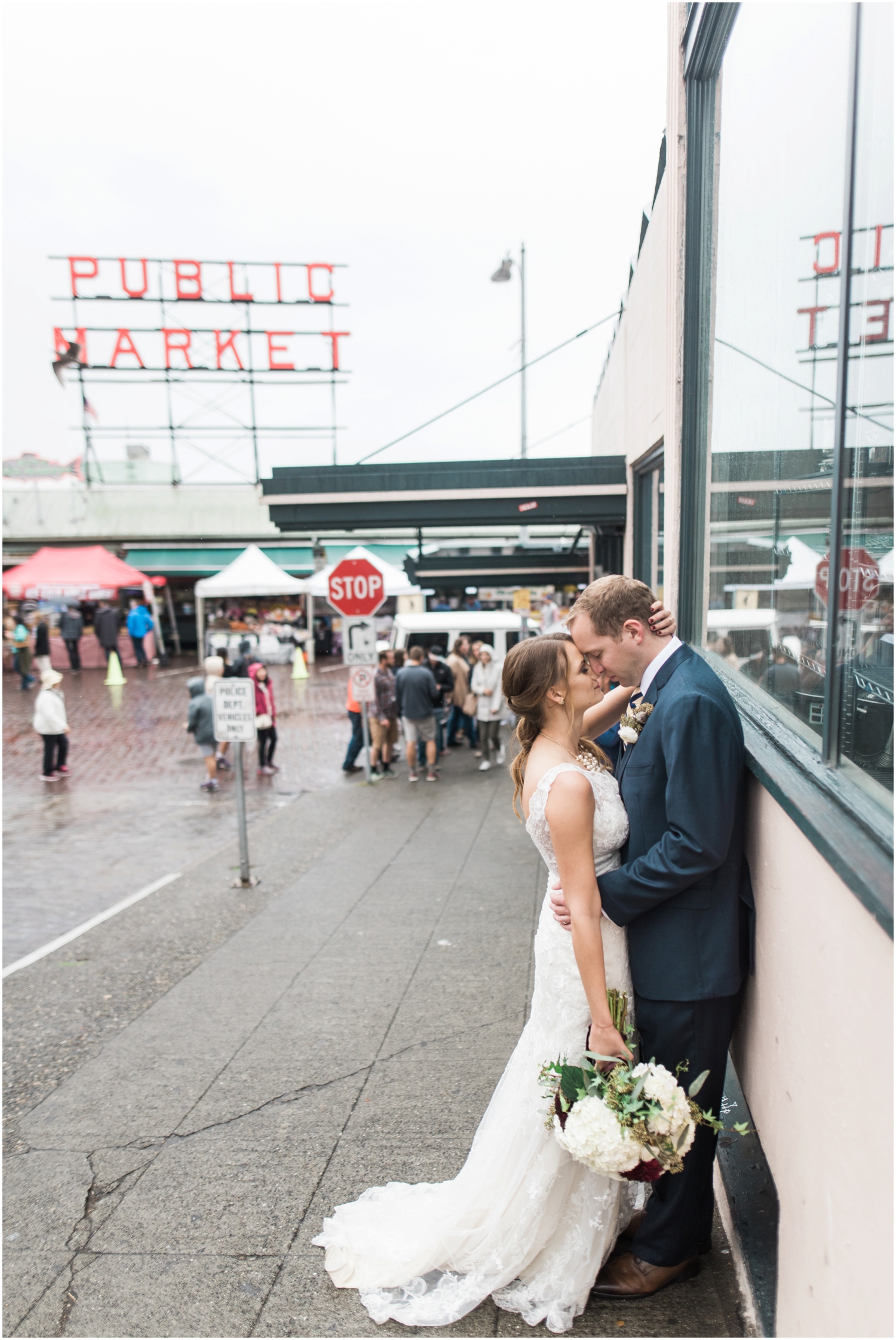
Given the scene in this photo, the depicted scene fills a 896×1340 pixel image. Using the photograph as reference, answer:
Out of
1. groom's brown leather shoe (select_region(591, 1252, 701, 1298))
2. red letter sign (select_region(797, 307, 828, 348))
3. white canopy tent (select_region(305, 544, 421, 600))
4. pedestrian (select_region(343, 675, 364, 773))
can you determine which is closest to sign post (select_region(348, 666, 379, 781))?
pedestrian (select_region(343, 675, 364, 773))

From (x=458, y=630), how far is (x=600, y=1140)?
42.8 ft

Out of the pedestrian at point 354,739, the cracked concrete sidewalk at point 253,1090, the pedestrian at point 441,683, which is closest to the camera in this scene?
the cracked concrete sidewalk at point 253,1090

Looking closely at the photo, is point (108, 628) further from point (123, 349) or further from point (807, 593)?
point (807, 593)

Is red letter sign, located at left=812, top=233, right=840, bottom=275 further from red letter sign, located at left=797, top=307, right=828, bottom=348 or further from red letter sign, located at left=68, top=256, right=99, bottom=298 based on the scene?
red letter sign, located at left=68, top=256, right=99, bottom=298

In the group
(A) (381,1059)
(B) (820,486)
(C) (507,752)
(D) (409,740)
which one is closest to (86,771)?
(D) (409,740)

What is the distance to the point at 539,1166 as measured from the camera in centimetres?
253

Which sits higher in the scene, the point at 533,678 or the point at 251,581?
the point at 251,581

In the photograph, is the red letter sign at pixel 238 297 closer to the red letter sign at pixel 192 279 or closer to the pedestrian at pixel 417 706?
the red letter sign at pixel 192 279

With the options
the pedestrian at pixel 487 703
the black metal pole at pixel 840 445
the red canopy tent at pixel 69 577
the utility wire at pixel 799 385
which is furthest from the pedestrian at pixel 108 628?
the black metal pole at pixel 840 445

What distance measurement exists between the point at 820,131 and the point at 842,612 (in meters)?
1.26

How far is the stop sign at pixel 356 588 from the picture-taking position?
1099 centimetres

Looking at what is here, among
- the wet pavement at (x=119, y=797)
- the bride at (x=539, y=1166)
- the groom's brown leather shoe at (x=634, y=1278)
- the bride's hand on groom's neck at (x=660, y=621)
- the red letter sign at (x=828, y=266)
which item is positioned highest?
the red letter sign at (x=828, y=266)

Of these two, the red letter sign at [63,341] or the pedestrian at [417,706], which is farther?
the red letter sign at [63,341]

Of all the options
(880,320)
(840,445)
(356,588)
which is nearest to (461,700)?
(356,588)
